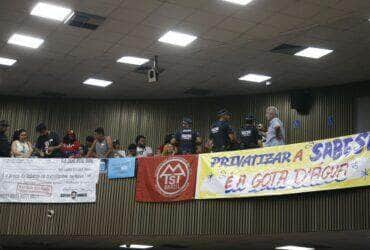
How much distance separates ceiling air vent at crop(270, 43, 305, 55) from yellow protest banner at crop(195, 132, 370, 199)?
4.01 meters

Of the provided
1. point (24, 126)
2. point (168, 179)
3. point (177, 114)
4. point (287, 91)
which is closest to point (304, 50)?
point (287, 91)

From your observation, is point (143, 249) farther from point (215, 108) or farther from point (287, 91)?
point (287, 91)

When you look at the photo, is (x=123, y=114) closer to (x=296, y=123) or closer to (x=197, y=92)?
(x=197, y=92)

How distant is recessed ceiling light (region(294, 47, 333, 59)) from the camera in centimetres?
1309

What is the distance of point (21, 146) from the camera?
11891mm

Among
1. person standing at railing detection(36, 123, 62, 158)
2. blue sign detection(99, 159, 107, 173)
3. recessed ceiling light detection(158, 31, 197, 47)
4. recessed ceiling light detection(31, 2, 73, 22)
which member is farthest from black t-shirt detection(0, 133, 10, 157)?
recessed ceiling light detection(158, 31, 197, 47)

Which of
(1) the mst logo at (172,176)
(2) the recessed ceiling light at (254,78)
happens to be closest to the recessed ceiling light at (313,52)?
(2) the recessed ceiling light at (254,78)

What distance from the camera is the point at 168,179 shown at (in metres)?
10.6

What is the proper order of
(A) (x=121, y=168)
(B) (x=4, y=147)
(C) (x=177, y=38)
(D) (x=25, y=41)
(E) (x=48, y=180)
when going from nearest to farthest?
(A) (x=121, y=168), (E) (x=48, y=180), (B) (x=4, y=147), (C) (x=177, y=38), (D) (x=25, y=41)

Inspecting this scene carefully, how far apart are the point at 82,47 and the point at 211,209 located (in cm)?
568

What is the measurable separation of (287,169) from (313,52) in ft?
16.1

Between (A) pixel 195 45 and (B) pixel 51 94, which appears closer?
(A) pixel 195 45

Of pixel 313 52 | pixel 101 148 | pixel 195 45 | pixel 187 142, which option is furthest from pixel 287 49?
pixel 101 148

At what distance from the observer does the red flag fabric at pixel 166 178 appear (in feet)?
34.0
